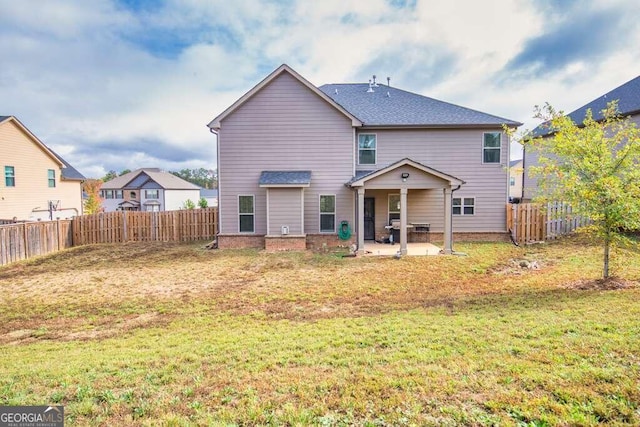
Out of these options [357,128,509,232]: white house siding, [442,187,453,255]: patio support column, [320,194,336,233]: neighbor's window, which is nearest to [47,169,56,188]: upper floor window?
[320,194,336,233]: neighbor's window

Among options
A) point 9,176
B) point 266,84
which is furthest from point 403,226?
point 9,176

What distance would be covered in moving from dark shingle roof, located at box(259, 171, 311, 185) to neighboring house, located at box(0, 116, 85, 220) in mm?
16637

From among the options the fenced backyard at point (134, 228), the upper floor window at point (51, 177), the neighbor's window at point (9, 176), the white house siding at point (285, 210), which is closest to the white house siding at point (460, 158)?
the white house siding at point (285, 210)

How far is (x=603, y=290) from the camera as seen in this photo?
6.48 metres

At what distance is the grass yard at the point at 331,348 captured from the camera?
9.34 ft

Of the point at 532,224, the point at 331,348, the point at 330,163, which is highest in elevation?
the point at 330,163

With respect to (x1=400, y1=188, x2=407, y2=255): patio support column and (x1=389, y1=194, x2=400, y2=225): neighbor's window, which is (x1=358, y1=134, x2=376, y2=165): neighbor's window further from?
(x1=400, y1=188, x2=407, y2=255): patio support column

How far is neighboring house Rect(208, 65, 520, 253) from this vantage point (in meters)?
13.5

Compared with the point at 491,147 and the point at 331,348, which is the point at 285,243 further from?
the point at 491,147

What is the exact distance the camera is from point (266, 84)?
13.4 meters

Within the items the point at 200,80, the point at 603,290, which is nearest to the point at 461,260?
the point at 603,290

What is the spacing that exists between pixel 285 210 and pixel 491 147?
978 centimetres

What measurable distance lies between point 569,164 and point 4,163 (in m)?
26.8

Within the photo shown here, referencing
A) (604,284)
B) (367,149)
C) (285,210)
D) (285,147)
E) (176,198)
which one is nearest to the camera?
(604,284)
